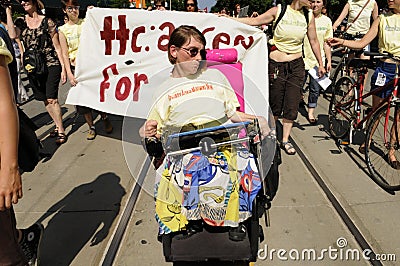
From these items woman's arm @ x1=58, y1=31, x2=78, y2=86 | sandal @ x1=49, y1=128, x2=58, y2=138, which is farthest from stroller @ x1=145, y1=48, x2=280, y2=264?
Result: sandal @ x1=49, y1=128, x2=58, y2=138

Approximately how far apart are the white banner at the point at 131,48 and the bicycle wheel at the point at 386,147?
1.26m

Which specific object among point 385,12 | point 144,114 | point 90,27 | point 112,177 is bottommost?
point 112,177

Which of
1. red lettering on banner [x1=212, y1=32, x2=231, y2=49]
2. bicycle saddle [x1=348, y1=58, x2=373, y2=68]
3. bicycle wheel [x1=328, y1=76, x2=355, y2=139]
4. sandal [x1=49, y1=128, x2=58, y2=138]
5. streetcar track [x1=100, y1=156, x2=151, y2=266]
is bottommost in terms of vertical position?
sandal [x1=49, y1=128, x2=58, y2=138]

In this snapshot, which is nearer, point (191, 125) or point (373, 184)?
point (191, 125)

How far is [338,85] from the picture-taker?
4938 millimetres

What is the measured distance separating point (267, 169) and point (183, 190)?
554 mm

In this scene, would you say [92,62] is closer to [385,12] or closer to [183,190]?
[183,190]

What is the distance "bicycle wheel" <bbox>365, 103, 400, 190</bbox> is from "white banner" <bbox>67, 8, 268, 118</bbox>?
1264 millimetres

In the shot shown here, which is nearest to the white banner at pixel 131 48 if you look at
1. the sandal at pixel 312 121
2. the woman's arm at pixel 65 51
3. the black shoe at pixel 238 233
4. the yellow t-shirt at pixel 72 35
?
the woman's arm at pixel 65 51

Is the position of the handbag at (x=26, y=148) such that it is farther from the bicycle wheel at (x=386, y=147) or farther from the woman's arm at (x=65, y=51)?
the bicycle wheel at (x=386, y=147)

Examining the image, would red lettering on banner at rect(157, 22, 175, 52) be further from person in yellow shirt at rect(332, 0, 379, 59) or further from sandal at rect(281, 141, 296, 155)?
person in yellow shirt at rect(332, 0, 379, 59)

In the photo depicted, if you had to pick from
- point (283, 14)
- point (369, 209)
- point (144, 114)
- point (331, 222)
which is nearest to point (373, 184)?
point (369, 209)

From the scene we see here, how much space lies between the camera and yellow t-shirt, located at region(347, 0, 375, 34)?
20.7 feet

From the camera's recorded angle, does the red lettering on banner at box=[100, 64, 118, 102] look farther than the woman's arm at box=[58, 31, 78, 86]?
No
